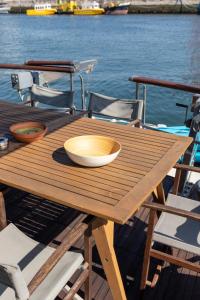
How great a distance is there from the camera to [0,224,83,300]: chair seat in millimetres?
1602

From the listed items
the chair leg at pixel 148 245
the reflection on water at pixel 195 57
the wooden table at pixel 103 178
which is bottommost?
the reflection on water at pixel 195 57

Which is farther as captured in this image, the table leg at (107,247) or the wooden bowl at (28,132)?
the wooden bowl at (28,132)

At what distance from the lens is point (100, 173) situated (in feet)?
6.30

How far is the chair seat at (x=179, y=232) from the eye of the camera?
1.90m

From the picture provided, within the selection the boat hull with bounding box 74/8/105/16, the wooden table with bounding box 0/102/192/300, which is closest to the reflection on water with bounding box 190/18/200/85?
the wooden table with bounding box 0/102/192/300

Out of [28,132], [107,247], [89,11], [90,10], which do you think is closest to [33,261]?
[107,247]

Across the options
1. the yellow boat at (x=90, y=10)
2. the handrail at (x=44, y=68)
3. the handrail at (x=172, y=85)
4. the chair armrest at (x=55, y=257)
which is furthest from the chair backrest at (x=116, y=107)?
the yellow boat at (x=90, y=10)

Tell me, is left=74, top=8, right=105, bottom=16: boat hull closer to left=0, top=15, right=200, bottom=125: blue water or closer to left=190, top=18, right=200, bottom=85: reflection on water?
left=0, top=15, right=200, bottom=125: blue water

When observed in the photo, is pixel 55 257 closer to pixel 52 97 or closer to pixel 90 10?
pixel 52 97

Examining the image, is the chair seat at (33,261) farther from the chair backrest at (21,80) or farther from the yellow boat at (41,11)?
the yellow boat at (41,11)

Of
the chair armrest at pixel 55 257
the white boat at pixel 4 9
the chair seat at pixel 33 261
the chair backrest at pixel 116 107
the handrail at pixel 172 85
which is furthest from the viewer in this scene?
the white boat at pixel 4 9

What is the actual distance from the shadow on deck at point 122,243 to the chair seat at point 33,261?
0.26m

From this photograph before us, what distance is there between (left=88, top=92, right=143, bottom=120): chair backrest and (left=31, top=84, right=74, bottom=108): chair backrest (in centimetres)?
31

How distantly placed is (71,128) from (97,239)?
1.11 m
